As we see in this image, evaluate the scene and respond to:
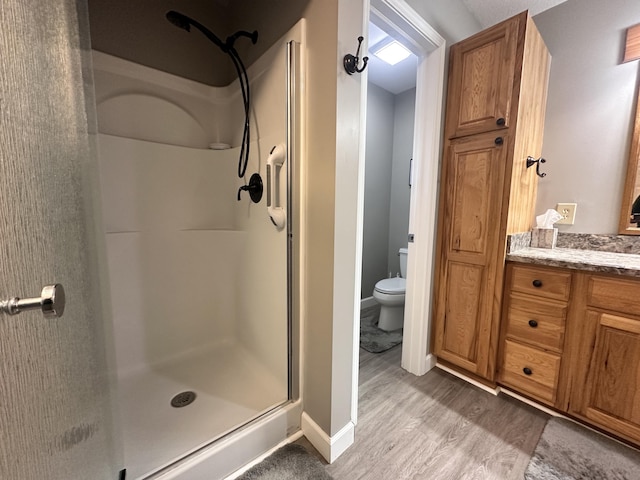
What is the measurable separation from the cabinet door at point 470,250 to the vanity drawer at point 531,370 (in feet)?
0.29

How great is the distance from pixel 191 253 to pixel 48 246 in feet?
4.31

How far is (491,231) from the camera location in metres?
1.43

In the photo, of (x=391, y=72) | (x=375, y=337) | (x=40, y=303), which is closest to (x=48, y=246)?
(x=40, y=303)

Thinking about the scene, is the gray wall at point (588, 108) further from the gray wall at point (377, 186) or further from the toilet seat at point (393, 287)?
the gray wall at point (377, 186)

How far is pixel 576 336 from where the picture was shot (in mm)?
1229

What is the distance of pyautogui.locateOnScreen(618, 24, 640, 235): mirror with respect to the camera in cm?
138

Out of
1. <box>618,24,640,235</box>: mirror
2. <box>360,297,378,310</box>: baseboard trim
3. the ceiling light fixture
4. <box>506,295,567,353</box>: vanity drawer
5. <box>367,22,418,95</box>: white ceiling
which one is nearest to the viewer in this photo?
<box>506,295,567,353</box>: vanity drawer

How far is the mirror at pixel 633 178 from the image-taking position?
1.38 metres

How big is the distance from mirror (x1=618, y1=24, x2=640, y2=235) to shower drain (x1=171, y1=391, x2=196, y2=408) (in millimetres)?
2644

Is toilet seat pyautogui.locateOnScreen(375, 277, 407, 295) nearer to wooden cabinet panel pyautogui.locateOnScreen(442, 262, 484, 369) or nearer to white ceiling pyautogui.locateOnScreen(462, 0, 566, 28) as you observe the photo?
wooden cabinet panel pyautogui.locateOnScreen(442, 262, 484, 369)

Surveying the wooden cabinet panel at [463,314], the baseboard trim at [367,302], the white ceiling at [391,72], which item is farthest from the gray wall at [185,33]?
the baseboard trim at [367,302]

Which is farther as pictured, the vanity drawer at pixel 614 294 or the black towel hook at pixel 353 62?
the vanity drawer at pixel 614 294

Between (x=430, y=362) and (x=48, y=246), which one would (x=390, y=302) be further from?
(x=48, y=246)

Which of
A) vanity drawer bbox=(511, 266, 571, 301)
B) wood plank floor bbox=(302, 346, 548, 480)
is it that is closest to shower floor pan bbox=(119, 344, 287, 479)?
wood plank floor bbox=(302, 346, 548, 480)
